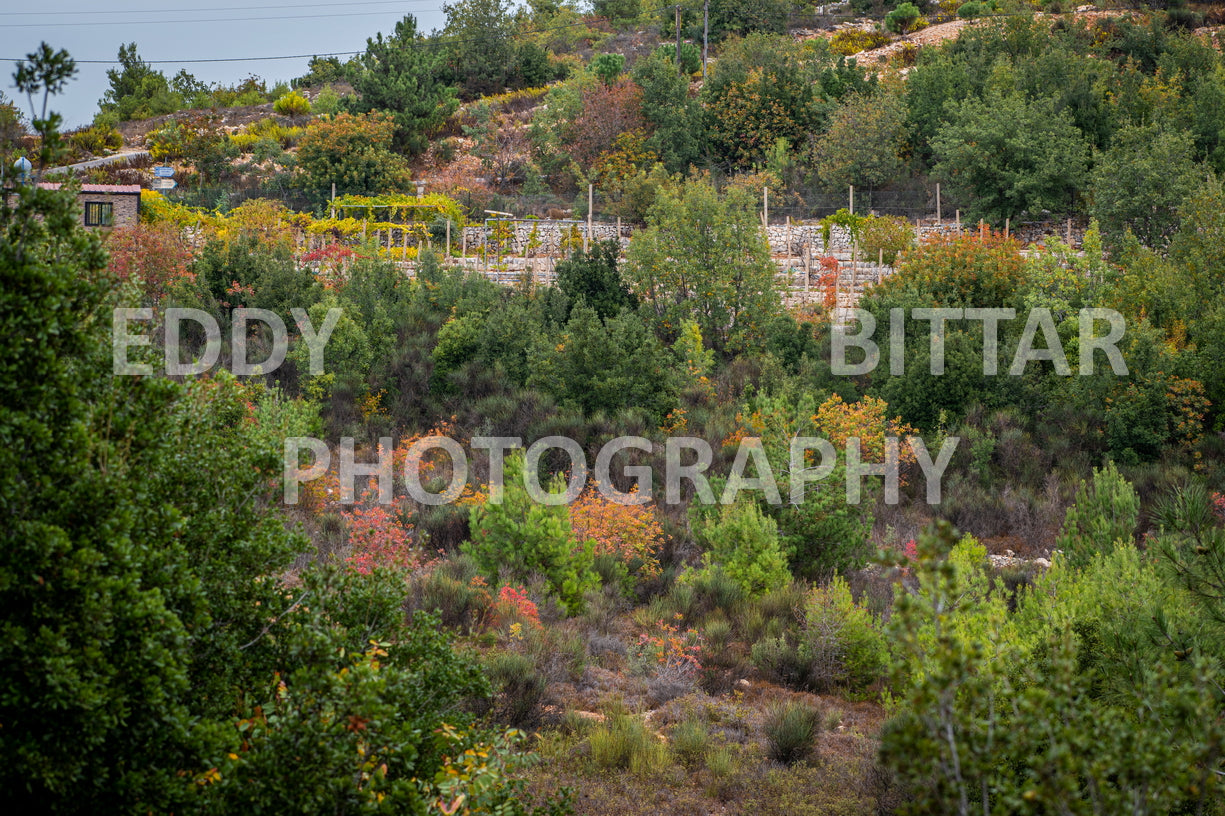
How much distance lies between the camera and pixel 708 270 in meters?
24.2

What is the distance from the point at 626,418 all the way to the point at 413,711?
46.7ft

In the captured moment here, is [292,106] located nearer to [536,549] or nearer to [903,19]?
[903,19]

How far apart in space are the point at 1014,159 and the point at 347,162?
73.6ft

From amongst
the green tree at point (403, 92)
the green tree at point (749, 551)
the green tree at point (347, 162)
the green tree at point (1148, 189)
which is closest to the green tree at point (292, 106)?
the green tree at point (403, 92)

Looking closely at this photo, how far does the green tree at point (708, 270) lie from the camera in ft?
78.1

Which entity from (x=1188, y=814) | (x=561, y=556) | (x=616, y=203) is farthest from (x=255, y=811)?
(x=616, y=203)

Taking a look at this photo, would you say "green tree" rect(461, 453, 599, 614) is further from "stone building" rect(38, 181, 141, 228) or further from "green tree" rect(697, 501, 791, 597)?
"stone building" rect(38, 181, 141, 228)

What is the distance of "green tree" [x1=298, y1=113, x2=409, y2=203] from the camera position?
33.9m

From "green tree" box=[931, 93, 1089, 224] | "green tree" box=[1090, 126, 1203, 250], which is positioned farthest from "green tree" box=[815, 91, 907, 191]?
"green tree" box=[1090, 126, 1203, 250]

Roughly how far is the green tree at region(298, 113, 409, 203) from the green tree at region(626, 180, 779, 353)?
13649 millimetres

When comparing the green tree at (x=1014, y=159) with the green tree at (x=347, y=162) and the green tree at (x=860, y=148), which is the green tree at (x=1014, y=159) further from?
the green tree at (x=347, y=162)

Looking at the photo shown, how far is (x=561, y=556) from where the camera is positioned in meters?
12.0

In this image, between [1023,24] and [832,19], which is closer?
[1023,24]

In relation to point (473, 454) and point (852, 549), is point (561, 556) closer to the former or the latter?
point (852, 549)
